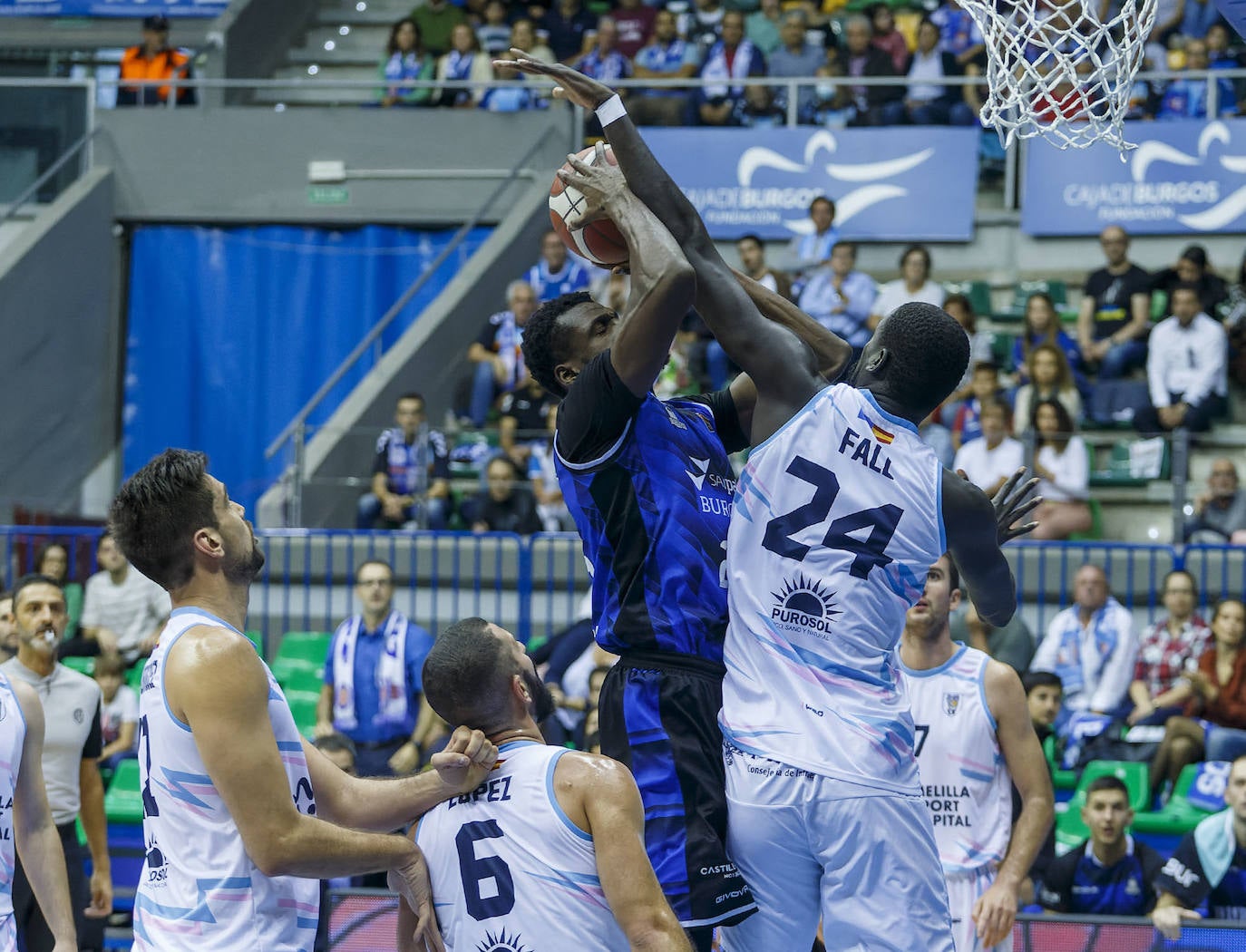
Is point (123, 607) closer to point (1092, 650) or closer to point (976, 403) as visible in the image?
point (976, 403)

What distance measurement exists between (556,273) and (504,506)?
9.82ft

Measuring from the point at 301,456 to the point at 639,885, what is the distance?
1070 cm

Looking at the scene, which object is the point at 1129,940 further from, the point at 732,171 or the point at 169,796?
the point at 732,171

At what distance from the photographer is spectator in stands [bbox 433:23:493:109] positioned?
57.8 ft

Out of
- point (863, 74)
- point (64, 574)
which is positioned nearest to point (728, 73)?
point (863, 74)

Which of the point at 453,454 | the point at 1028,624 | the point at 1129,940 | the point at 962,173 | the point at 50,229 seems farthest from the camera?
the point at 50,229

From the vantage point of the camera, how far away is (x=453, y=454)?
1391 centimetres

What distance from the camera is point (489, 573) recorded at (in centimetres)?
1264

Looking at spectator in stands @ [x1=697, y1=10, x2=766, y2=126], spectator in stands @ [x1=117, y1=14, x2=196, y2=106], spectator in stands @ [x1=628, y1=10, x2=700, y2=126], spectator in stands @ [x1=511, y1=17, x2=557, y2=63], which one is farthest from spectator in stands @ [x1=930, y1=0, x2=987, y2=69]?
spectator in stands @ [x1=117, y1=14, x2=196, y2=106]

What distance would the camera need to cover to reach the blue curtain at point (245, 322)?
693 inches

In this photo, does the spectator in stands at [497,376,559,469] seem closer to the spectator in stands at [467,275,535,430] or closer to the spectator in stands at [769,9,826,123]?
the spectator in stands at [467,275,535,430]

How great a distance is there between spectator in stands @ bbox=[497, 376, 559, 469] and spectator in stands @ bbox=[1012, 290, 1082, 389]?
154 inches

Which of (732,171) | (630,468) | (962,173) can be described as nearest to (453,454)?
(732,171)

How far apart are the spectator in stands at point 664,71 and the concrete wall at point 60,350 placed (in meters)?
5.74
